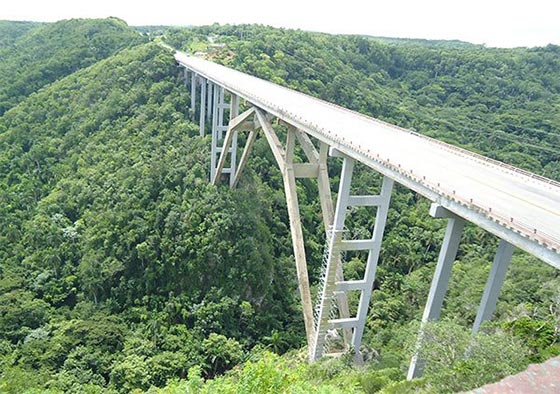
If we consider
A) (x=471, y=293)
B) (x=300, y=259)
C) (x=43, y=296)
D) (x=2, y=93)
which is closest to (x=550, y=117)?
(x=471, y=293)

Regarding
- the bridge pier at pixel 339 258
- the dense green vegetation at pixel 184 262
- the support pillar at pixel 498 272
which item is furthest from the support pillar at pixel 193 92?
the support pillar at pixel 498 272

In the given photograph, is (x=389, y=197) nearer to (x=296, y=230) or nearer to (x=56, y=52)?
(x=296, y=230)

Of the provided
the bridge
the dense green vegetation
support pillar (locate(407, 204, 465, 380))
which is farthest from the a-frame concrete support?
support pillar (locate(407, 204, 465, 380))

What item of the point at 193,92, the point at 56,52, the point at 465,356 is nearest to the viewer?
the point at 465,356

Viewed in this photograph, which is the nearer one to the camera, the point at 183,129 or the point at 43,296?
the point at 43,296

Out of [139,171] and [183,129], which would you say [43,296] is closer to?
[139,171]

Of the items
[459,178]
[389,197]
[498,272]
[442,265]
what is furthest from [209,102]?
[498,272]

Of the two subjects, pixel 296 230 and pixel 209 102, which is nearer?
pixel 296 230

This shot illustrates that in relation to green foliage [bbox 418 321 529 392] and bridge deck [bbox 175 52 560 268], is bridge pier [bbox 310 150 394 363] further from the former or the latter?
green foliage [bbox 418 321 529 392]
